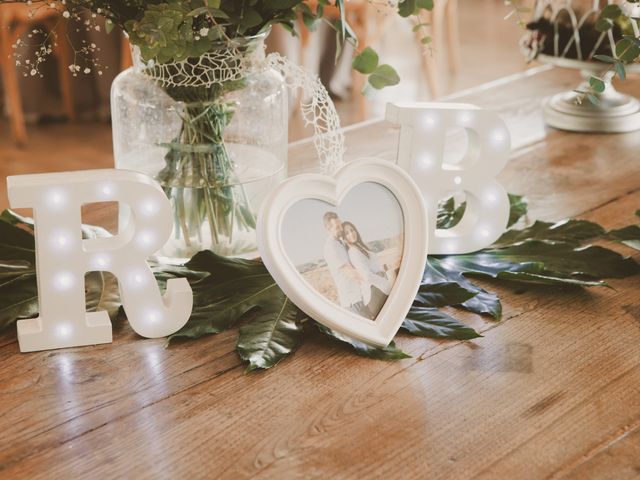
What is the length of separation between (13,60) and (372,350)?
2881 millimetres

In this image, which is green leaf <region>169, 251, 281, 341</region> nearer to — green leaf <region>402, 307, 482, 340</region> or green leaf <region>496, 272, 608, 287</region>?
green leaf <region>402, 307, 482, 340</region>

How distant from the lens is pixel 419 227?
105 centimetres

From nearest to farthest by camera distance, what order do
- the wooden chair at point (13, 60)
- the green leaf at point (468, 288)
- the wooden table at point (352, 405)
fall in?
1. the wooden table at point (352, 405)
2. the green leaf at point (468, 288)
3. the wooden chair at point (13, 60)

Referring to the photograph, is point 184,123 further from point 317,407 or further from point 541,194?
point 541,194

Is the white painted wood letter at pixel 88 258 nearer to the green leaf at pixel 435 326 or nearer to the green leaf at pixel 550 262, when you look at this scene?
the green leaf at pixel 435 326

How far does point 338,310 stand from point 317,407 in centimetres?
13

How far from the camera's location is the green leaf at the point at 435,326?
1015 millimetres

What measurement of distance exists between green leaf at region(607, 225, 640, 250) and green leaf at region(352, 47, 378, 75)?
16.4 inches

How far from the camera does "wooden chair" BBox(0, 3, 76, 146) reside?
3.16 meters

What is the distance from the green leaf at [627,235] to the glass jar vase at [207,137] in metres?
0.47

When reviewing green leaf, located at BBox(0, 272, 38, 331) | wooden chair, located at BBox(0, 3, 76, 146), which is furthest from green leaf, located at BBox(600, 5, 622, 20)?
wooden chair, located at BBox(0, 3, 76, 146)

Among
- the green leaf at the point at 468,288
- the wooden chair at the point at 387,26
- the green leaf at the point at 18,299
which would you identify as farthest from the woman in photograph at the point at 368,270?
the wooden chair at the point at 387,26

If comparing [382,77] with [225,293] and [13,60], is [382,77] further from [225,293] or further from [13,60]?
[13,60]

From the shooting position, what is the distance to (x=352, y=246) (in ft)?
3.32
